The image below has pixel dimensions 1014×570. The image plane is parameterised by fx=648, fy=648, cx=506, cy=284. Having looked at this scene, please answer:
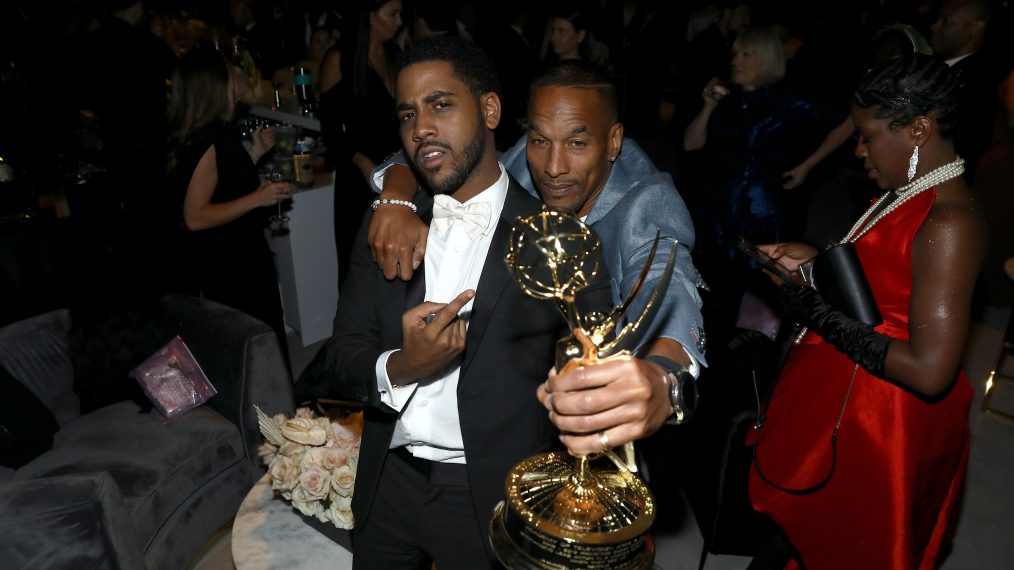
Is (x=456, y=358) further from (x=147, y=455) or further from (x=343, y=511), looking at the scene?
(x=147, y=455)

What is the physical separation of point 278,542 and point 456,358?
1280 mm

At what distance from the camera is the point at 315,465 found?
2119 millimetres

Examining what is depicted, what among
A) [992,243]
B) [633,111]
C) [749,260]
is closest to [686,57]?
[633,111]

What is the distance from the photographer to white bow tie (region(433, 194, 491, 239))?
1.55 metres

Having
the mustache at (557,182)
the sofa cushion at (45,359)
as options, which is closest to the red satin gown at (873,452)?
the mustache at (557,182)

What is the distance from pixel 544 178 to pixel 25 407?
237cm

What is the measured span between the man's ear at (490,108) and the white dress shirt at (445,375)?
150 millimetres

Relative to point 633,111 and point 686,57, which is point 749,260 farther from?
point 686,57

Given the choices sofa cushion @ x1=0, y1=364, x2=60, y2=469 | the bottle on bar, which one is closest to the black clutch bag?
sofa cushion @ x1=0, y1=364, x2=60, y2=469

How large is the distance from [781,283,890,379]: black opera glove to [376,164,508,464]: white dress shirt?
42.0 inches

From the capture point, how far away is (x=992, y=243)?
5043 mm

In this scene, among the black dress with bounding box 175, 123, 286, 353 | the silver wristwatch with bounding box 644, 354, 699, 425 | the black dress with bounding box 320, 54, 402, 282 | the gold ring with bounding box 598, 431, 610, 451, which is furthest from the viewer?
the black dress with bounding box 320, 54, 402, 282

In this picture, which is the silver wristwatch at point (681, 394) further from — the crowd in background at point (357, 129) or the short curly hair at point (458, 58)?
the short curly hair at point (458, 58)

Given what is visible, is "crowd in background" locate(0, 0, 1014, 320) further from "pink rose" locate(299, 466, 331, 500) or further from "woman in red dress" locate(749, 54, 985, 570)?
"pink rose" locate(299, 466, 331, 500)
